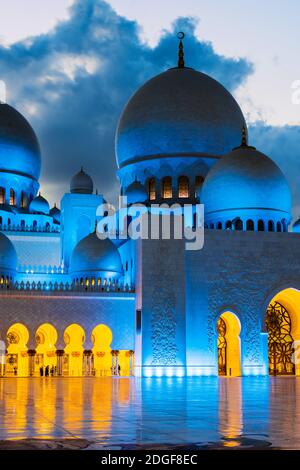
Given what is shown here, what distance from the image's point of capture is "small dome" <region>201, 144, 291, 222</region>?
66.1 ft

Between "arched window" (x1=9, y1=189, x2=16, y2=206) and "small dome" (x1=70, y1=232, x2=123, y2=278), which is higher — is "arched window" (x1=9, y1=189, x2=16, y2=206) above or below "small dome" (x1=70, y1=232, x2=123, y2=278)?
above

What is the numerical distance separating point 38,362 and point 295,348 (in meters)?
9.20

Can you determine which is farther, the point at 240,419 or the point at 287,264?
the point at 287,264

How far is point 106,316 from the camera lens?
63.6 feet

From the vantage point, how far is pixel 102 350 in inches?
842

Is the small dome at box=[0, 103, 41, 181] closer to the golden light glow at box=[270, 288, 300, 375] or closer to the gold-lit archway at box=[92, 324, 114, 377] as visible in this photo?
the gold-lit archway at box=[92, 324, 114, 377]

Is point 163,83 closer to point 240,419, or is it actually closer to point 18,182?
point 18,182

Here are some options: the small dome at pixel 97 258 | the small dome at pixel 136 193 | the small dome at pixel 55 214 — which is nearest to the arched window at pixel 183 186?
the small dome at pixel 136 193

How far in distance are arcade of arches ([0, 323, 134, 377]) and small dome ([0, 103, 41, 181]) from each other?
287 inches

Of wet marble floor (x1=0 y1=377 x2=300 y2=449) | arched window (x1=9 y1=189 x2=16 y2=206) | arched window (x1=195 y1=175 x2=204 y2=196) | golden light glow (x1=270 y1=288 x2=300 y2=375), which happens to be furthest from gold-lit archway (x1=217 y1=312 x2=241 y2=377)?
wet marble floor (x1=0 y1=377 x2=300 y2=449)

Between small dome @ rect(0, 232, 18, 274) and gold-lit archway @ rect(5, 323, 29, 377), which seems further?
small dome @ rect(0, 232, 18, 274)

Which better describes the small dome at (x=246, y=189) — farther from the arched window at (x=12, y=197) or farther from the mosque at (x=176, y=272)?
the arched window at (x=12, y=197)

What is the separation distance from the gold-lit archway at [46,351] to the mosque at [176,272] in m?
0.08
